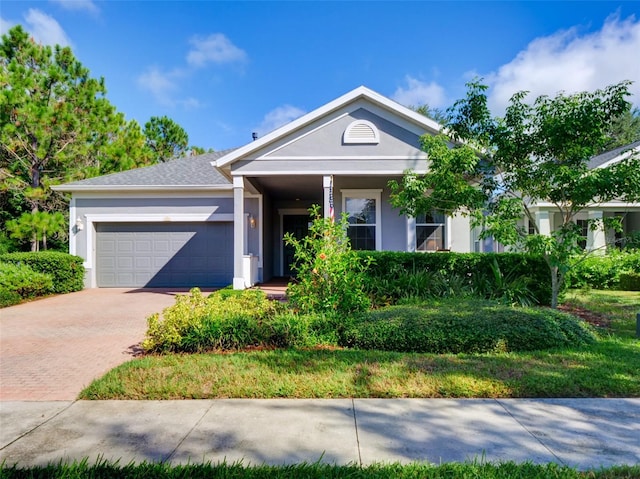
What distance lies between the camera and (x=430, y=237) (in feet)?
39.4

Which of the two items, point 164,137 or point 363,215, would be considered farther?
point 164,137

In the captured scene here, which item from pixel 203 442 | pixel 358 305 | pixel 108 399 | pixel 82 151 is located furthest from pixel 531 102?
pixel 82 151

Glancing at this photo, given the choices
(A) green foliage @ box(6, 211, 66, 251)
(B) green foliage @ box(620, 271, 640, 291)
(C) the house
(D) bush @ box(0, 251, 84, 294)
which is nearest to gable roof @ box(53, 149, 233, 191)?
(C) the house

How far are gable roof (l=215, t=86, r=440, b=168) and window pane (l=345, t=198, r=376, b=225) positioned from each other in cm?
299

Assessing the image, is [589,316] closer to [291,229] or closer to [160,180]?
[291,229]

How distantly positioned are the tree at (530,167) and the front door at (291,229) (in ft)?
26.8

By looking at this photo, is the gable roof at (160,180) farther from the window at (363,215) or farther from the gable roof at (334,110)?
the window at (363,215)

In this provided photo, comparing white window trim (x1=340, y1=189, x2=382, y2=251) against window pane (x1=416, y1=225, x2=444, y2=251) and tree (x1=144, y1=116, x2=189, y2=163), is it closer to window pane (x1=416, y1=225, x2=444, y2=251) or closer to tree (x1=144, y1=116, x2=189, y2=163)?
window pane (x1=416, y1=225, x2=444, y2=251)

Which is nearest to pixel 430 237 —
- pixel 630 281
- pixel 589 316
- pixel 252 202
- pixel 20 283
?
pixel 589 316

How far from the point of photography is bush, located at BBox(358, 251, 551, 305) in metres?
8.30

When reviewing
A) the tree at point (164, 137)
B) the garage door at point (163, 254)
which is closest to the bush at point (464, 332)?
the garage door at point (163, 254)

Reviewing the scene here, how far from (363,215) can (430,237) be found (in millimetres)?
2283

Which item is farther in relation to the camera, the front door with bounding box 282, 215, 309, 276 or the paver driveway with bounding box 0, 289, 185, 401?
the front door with bounding box 282, 215, 309, 276

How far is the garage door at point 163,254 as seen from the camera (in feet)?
43.7
